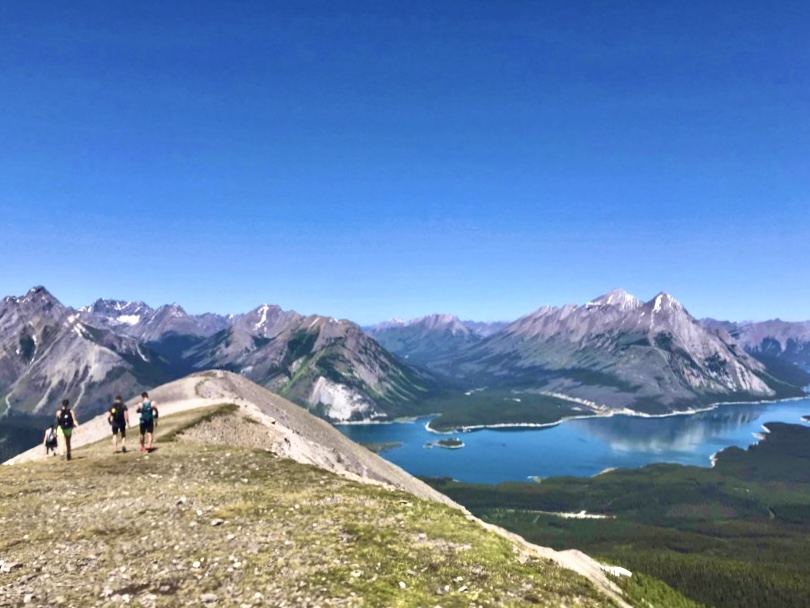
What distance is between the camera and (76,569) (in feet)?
67.7

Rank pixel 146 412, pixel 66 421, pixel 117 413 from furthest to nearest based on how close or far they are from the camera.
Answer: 1. pixel 146 412
2. pixel 117 413
3. pixel 66 421

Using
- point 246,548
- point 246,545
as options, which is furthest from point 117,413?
point 246,548

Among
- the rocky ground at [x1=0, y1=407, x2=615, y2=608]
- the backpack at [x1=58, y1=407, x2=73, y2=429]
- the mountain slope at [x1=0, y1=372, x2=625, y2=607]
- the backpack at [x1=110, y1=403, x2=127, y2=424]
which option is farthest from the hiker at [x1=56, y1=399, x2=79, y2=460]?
the rocky ground at [x1=0, y1=407, x2=615, y2=608]

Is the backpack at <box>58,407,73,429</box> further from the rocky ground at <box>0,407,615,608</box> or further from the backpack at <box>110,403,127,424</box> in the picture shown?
the rocky ground at <box>0,407,615,608</box>

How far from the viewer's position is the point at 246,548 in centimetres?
2245

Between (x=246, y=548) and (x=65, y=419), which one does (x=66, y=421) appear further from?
(x=246, y=548)

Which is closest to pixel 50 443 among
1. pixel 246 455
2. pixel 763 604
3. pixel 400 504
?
pixel 246 455

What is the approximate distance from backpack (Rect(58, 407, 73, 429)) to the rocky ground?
505 cm

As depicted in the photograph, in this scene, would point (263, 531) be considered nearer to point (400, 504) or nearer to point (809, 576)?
point (400, 504)

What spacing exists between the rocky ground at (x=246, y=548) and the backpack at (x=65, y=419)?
5047 mm

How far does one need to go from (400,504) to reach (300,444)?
37209 millimetres

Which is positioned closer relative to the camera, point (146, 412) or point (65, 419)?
point (65, 419)

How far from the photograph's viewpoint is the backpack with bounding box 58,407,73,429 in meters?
39.8

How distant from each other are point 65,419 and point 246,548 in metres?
25.8
